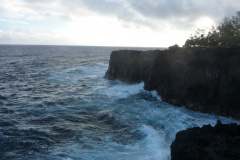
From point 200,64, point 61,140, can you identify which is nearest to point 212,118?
point 200,64

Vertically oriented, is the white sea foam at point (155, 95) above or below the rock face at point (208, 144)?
below

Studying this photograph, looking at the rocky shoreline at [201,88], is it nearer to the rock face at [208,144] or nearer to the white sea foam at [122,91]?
the rock face at [208,144]

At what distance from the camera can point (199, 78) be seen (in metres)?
25.0

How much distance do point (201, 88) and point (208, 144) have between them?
13.2 meters

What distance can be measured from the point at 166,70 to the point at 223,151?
64.7 feet

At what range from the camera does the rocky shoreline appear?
11943mm

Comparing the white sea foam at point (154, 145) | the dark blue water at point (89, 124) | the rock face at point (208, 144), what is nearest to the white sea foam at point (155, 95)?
the dark blue water at point (89, 124)

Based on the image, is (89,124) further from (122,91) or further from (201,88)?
(122,91)

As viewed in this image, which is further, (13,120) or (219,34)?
(219,34)

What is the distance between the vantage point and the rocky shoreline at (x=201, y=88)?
39.2 ft

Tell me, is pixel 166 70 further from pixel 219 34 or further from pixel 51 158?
pixel 51 158

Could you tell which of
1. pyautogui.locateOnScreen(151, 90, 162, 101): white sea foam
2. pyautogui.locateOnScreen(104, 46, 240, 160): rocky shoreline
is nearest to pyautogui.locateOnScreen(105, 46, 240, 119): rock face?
pyautogui.locateOnScreen(104, 46, 240, 160): rocky shoreline

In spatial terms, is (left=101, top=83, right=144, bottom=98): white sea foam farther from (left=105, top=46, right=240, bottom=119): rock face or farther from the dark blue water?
(left=105, top=46, right=240, bottom=119): rock face

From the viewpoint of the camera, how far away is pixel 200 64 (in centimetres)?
2530
